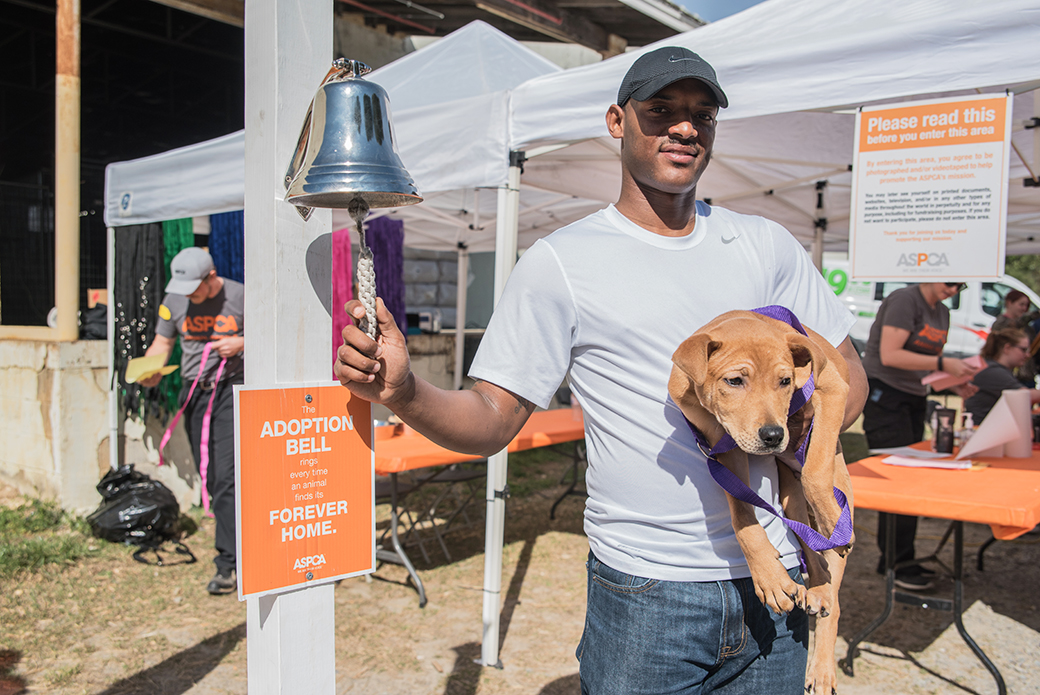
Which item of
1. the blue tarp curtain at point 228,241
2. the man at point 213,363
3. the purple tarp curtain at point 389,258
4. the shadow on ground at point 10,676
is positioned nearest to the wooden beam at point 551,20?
the purple tarp curtain at point 389,258

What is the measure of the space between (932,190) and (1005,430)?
5.90 feet

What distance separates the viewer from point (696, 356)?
48.0 inches

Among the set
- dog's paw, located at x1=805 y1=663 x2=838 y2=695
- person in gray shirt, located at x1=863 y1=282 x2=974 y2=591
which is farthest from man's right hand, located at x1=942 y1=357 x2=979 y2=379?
dog's paw, located at x1=805 y1=663 x2=838 y2=695

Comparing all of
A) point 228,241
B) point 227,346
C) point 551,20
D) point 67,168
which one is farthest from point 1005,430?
point 551,20

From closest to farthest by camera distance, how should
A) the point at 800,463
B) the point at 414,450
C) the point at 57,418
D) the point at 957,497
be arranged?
1. the point at 800,463
2. the point at 957,497
3. the point at 414,450
4. the point at 57,418

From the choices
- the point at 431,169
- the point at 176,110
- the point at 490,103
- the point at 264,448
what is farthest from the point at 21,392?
the point at 176,110

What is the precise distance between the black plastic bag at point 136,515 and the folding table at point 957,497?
14.3 feet

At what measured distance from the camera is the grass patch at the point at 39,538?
15.5 feet

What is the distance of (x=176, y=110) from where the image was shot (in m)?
12.1

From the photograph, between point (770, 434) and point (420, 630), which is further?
point (420, 630)

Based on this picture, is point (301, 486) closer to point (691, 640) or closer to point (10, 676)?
point (691, 640)

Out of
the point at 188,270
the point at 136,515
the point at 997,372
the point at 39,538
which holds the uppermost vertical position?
the point at 188,270

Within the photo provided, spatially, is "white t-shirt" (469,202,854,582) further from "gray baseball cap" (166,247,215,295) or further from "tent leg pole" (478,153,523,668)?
"gray baseball cap" (166,247,215,295)

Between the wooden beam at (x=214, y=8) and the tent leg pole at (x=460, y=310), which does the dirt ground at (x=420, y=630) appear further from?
the wooden beam at (x=214, y=8)
